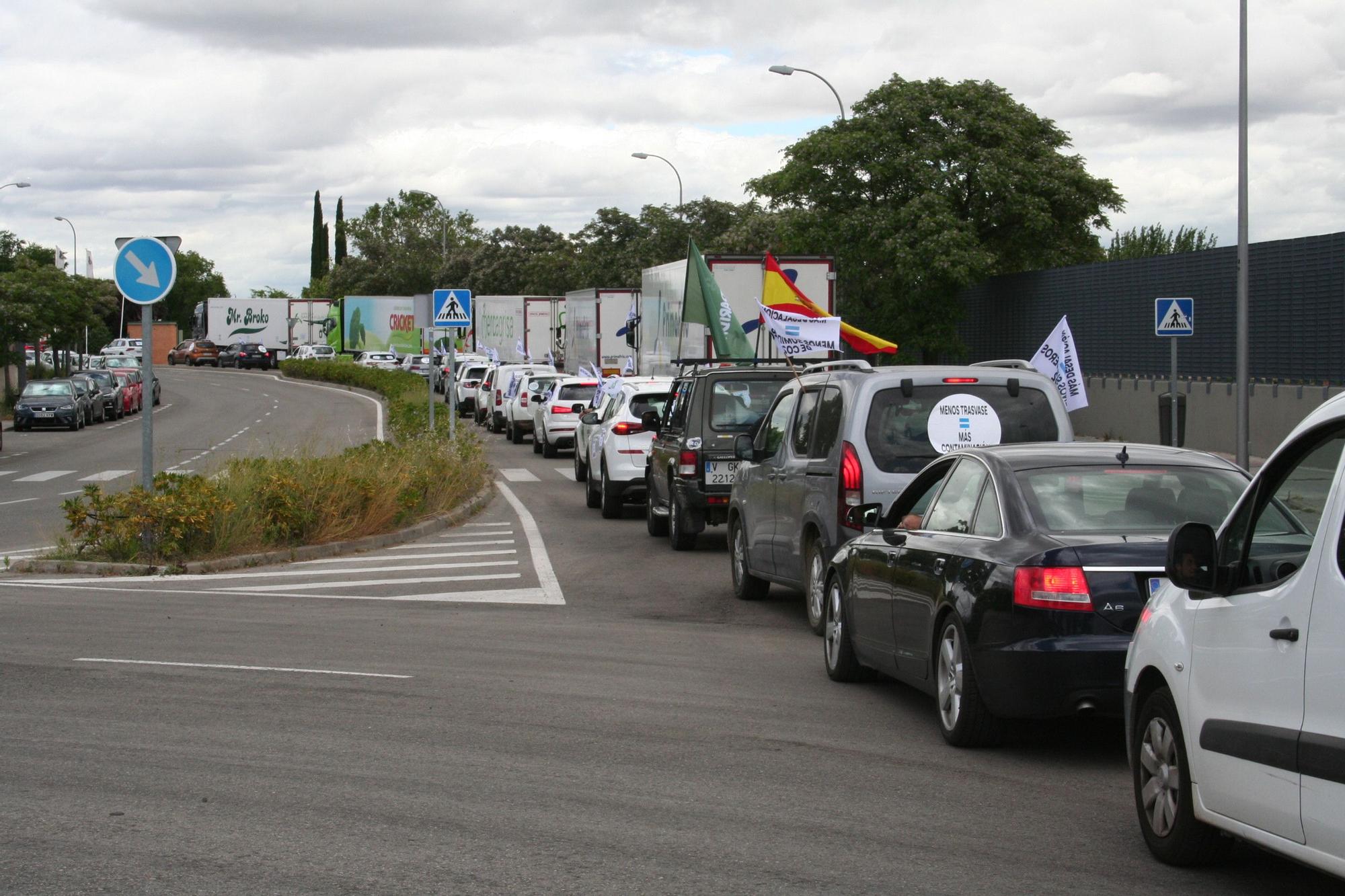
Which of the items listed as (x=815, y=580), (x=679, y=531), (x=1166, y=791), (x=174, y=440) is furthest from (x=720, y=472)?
(x=174, y=440)

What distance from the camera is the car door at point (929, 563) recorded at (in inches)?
308

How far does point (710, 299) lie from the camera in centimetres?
2436

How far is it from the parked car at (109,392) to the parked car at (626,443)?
36135mm

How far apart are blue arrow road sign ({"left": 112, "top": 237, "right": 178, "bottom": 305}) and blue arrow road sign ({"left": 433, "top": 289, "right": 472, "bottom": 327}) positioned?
12542 millimetres

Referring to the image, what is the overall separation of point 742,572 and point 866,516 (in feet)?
14.6

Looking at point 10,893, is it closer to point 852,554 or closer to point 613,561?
point 852,554

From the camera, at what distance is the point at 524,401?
40.2m

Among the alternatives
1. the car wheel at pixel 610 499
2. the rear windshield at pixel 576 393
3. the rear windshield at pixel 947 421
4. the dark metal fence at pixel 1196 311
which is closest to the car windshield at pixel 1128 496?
the rear windshield at pixel 947 421

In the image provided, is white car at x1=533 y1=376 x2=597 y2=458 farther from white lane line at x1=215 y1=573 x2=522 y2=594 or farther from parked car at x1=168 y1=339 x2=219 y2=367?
parked car at x1=168 y1=339 x2=219 y2=367

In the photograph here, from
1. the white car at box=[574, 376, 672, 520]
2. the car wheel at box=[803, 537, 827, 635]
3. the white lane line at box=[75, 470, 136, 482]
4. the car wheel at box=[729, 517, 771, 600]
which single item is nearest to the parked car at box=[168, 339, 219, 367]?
the white lane line at box=[75, 470, 136, 482]

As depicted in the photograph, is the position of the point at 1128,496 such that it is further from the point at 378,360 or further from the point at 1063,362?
the point at 378,360

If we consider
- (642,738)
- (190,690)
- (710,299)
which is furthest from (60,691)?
(710,299)

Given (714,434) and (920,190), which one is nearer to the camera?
(714,434)

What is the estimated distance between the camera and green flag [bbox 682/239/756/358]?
24.3 metres
